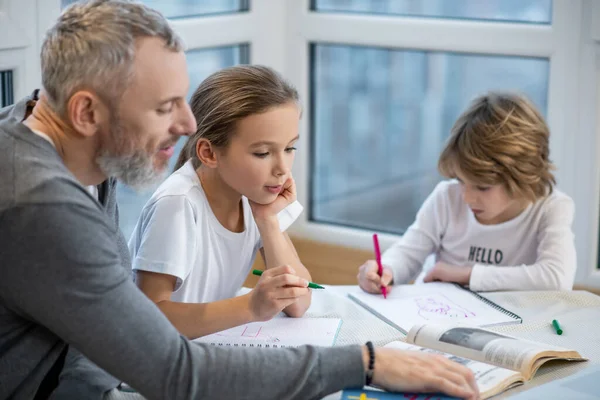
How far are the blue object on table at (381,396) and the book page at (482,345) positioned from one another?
19 centimetres

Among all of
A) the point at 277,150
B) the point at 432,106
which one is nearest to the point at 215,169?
the point at 277,150

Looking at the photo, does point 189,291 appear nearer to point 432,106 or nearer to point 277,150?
point 277,150

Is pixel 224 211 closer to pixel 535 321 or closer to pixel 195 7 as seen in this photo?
pixel 535 321

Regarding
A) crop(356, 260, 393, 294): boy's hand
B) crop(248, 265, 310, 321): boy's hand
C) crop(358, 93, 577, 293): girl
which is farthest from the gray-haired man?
crop(358, 93, 577, 293): girl

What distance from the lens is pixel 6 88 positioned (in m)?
2.02

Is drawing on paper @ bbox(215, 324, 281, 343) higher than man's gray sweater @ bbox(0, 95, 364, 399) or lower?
lower

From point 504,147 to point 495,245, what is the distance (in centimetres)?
28

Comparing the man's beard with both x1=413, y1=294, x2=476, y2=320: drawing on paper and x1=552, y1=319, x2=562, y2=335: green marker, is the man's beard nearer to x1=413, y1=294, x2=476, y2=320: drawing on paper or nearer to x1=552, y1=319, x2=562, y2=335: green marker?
x1=413, y1=294, x2=476, y2=320: drawing on paper

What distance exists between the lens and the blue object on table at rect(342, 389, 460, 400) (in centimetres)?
118

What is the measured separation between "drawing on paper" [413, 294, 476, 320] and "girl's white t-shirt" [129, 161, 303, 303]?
333 mm

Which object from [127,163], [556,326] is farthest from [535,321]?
[127,163]

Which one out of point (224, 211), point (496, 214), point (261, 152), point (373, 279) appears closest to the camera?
point (261, 152)

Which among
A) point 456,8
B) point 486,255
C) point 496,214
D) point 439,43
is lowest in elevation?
point 486,255

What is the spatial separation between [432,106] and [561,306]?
1.48 m
